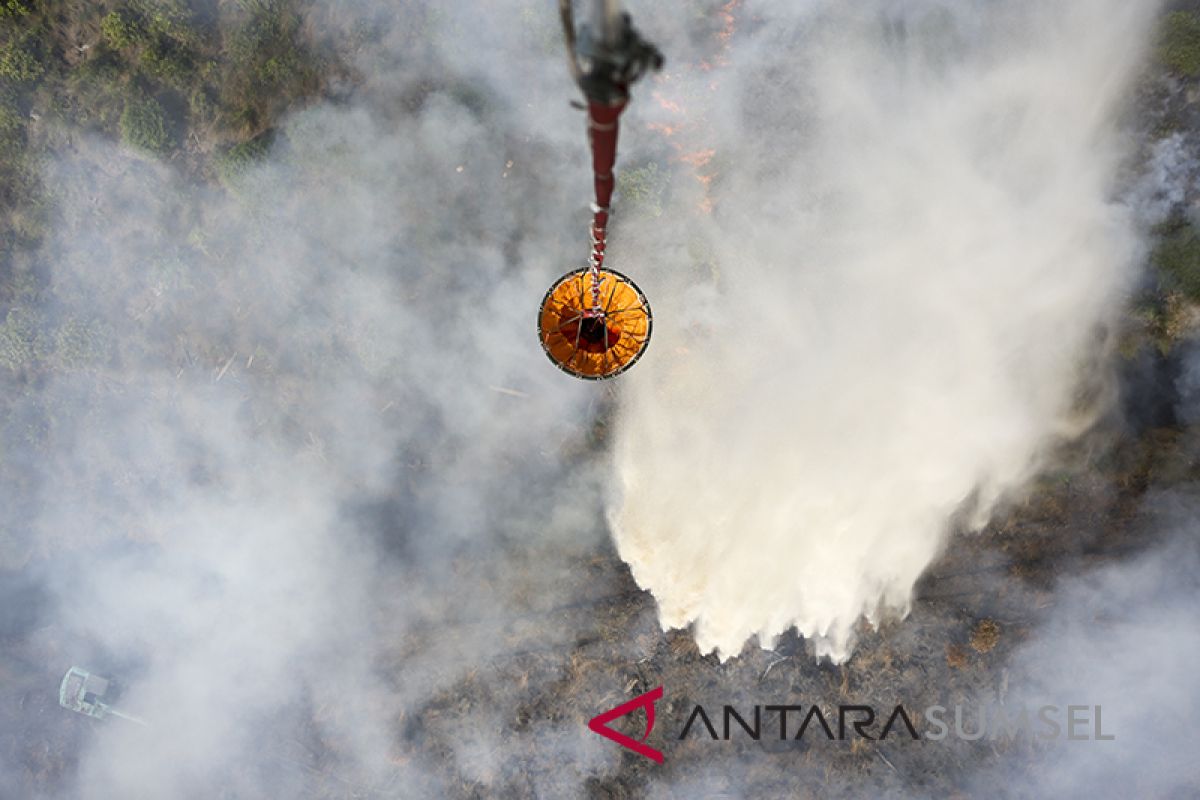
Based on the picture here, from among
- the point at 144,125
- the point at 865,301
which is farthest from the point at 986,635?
the point at 144,125

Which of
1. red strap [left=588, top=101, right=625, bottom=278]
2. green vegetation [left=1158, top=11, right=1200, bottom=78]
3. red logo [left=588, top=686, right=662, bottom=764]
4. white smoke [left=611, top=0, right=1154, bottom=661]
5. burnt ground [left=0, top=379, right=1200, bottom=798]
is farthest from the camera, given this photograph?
red logo [left=588, top=686, right=662, bottom=764]

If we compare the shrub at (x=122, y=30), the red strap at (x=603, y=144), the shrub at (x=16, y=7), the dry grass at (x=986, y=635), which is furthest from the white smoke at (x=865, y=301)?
the shrub at (x=16, y=7)

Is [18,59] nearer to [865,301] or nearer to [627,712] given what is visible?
[865,301]

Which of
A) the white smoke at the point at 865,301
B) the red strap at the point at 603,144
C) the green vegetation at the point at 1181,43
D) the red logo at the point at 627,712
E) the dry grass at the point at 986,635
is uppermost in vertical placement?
the green vegetation at the point at 1181,43

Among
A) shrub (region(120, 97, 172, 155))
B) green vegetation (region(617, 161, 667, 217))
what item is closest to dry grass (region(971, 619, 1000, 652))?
green vegetation (region(617, 161, 667, 217))

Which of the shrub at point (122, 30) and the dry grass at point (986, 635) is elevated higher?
the shrub at point (122, 30)

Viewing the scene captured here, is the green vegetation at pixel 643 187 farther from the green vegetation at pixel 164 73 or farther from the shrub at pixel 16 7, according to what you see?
the shrub at pixel 16 7

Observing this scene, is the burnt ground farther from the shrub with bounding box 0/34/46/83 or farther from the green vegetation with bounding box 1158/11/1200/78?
the shrub with bounding box 0/34/46/83
